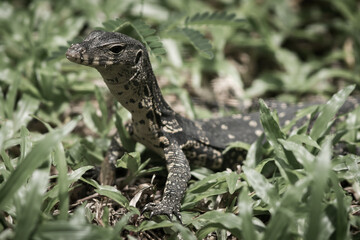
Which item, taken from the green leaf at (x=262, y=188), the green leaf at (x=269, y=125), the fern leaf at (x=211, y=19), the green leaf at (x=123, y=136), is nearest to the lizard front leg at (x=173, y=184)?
the green leaf at (x=123, y=136)

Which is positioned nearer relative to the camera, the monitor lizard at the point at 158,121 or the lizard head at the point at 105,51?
the lizard head at the point at 105,51

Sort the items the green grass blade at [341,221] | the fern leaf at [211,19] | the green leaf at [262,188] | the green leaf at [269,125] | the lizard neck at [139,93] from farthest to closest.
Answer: the fern leaf at [211,19], the green leaf at [269,125], the lizard neck at [139,93], the green leaf at [262,188], the green grass blade at [341,221]

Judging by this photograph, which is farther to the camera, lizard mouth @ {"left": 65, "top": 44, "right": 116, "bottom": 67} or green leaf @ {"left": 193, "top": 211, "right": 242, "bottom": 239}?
lizard mouth @ {"left": 65, "top": 44, "right": 116, "bottom": 67}

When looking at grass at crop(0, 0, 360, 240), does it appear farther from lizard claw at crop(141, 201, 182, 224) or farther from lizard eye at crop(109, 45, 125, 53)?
lizard eye at crop(109, 45, 125, 53)

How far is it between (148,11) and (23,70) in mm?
2946

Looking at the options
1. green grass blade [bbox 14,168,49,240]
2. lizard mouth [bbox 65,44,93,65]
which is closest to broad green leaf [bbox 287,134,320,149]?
lizard mouth [bbox 65,44,93,65]

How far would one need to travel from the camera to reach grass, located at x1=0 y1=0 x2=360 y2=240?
126 inches

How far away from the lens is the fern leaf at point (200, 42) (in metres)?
4.71

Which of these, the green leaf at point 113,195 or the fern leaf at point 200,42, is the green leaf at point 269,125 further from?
the green leaf at point 113,195

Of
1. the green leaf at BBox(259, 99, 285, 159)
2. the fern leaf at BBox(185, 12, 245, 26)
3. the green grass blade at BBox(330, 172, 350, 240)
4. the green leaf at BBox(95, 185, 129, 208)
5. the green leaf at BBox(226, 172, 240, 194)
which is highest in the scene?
the fern leaf at BBox(185, 12, 245, 26)

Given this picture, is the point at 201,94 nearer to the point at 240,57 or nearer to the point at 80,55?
the point at 240,57

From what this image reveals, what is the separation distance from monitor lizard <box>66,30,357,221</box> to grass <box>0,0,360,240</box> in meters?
0.21

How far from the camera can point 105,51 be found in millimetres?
3812

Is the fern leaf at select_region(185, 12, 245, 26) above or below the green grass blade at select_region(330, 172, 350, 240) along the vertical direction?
above
